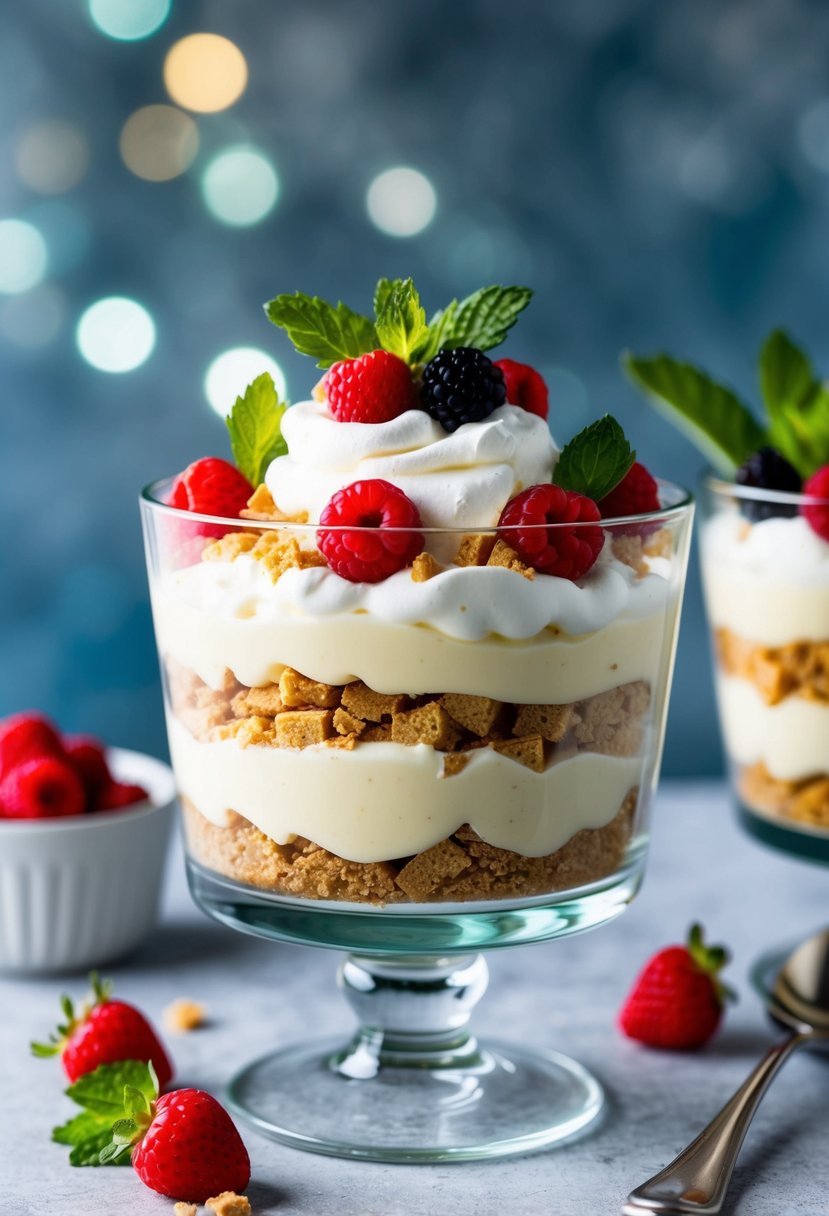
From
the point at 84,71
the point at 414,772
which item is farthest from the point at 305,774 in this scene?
the point at 84,71

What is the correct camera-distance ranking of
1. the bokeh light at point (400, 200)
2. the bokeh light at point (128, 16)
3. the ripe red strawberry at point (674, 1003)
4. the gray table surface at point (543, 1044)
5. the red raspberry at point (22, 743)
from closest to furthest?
the gray table surface at point (543, 1044) → the ripe red strawberry at point (674, 1003) → the red raspberry at point (22, 743) → the bokeh light at point (128, 16) → the bokeh light at point (400, 200)

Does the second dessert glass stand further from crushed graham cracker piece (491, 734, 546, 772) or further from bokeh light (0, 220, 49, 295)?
bokeh light (0, 220, 49, 295)

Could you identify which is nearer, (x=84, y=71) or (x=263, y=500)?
(x=263, y=500)

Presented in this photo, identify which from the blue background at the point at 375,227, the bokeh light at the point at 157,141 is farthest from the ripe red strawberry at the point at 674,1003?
the bokeh light at the point at 157,141

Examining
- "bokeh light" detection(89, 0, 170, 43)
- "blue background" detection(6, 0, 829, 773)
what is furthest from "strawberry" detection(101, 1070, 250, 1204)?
"bokeh light" detection(89, 0, 170, 43)

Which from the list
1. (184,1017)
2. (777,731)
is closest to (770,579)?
(777,731)

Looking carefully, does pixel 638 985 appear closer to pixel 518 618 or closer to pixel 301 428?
pixel 518 618

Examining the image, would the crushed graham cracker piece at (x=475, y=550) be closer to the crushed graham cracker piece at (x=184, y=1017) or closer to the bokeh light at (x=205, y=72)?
the crushed graham cracker piece at (x=184, y=1017)
